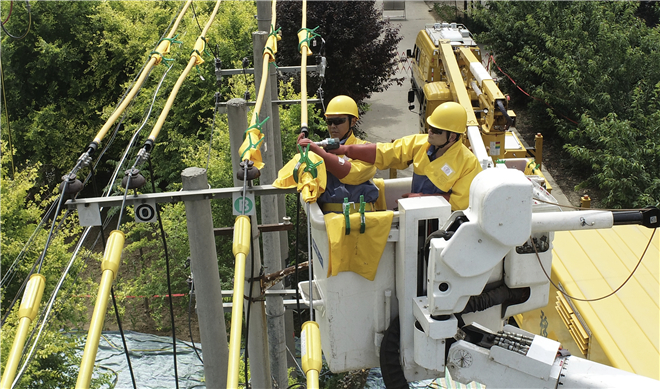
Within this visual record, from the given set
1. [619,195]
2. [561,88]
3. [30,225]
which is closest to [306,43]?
[30,225]

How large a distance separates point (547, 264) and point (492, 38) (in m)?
17.5

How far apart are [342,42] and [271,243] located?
809 centimetres

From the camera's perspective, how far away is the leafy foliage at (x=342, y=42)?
1359 centimetres

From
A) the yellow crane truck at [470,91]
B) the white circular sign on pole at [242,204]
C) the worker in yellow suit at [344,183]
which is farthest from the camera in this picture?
the yellow crane truck at [470,91]

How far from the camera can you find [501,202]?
10.6 ft

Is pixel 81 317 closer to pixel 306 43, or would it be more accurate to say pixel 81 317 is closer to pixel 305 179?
pixel 306 43

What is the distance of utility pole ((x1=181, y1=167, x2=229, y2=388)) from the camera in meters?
3.52

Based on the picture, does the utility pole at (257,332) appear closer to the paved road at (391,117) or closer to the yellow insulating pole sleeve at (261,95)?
the yellow insulating pole sleeve at (261,95)

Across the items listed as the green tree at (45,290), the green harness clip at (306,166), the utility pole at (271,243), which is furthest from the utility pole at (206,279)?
the green tree at (45,290)

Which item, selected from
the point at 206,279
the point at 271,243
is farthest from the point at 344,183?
the point at 271,243

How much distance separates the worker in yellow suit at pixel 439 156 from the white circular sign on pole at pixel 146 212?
1864 mm

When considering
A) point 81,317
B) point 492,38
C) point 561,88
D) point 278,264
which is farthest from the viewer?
point 492,38

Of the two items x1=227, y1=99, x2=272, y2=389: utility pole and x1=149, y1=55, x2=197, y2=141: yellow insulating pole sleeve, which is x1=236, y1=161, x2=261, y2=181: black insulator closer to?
x1=149, y1=55, x2=197, y2=141: yellow insulating pole sleeve

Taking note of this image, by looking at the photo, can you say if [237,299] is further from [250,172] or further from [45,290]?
[45,290]
